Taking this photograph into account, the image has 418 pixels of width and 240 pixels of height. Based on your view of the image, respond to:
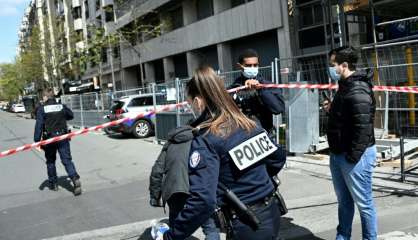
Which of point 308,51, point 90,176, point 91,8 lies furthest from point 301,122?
point 91,8

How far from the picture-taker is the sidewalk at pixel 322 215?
5.13 m

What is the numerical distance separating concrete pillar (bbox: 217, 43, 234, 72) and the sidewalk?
62.2ft

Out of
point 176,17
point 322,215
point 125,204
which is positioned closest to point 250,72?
point 322,215

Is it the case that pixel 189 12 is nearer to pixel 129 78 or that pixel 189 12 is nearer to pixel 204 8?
pixel 204 8

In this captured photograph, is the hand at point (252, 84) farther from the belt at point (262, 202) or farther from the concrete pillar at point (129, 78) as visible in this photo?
the concrete pillar at point (129, 78)

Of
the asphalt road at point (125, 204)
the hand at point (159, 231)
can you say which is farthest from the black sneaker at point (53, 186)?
the hand at point (159, 231)

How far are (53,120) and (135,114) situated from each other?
8605 mm

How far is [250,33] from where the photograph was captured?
23.0 metres

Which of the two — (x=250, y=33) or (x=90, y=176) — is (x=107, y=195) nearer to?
(x=90, y=176)

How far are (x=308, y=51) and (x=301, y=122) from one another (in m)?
11.0

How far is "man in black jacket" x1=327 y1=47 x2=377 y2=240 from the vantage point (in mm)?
4043

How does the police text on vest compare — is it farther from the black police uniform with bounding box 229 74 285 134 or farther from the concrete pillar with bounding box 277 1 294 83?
the concrete pillar with bounding box 277 1 294 83

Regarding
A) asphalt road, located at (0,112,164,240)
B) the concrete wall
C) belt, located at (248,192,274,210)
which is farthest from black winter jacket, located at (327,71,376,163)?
the concrete wall

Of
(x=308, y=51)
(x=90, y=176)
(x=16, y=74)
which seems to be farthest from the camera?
(x=16, y=74)
